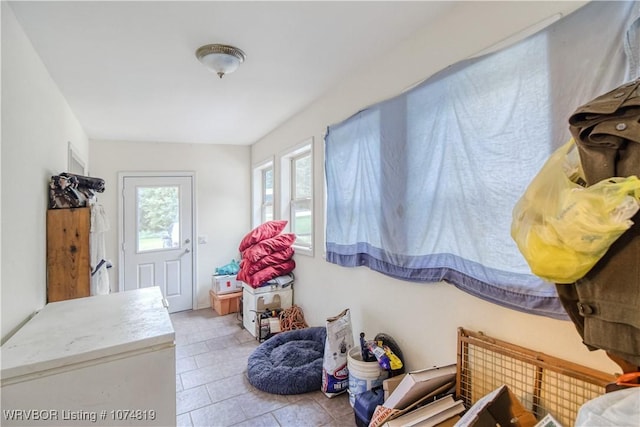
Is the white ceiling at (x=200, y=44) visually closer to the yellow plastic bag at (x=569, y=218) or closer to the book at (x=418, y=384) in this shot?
the yellow plastic bag at (x=569, y=218)

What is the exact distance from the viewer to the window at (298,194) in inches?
141

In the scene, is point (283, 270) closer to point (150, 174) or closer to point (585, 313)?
point (150, 174)

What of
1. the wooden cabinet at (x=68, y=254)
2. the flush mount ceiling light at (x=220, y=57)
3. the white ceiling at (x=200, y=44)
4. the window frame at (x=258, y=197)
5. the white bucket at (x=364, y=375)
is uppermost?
the white ceiling at (x=200, y=44)

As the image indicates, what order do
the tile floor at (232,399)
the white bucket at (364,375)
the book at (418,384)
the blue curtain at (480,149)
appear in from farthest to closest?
1. the tile floor at (232,399)
2. the white bucket at (364,375)
3. the book at (418,384)
4. the blue curtain at (480,149)

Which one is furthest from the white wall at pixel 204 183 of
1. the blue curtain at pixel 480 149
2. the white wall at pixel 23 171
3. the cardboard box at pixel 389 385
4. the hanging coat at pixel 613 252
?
the hanging coat at pixel 613 252

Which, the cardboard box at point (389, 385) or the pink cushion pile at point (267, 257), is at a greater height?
the pink cushion pile at point (267, 257)

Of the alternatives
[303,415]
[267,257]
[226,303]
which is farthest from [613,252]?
[226,303]

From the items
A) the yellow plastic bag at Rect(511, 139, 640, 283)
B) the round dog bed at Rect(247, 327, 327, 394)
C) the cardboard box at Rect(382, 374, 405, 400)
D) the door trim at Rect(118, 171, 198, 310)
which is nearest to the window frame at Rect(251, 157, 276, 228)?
the door trim at Rect(118, 171, 198, 310)

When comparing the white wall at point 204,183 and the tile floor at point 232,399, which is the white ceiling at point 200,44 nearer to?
the white wall at point 204,183

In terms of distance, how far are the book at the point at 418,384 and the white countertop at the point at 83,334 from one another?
1.15 metres

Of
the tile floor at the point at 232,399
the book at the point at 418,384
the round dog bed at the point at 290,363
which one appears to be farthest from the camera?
the round dog bed at the point at 290,363

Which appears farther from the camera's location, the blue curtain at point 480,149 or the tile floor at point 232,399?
the tile floor at point 232,399

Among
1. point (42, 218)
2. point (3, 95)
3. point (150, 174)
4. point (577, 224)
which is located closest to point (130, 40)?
point (3, 95)

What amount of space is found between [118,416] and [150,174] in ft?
12.6
